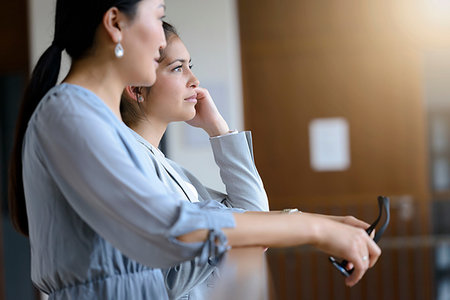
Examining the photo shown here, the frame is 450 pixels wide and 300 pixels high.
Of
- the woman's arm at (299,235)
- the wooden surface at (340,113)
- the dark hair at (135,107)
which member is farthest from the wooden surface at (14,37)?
the woman's arm at (299,235)

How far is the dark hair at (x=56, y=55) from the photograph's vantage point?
3.05 ft

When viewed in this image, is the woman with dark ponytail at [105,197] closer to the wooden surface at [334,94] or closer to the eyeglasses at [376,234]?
the eyeglasses at [376,234]

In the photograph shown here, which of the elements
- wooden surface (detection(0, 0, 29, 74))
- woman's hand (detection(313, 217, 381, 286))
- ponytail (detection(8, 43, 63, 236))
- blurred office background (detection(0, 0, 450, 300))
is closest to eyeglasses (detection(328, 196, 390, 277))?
woman's hand (detection(313, 217, 381, 286))

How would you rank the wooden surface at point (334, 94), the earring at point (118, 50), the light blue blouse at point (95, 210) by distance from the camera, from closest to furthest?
the light blue blouse at point (95, 210), the earring at point (118, 50), the wooden surface at point (334, 94)

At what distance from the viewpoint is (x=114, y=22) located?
0.91 metres

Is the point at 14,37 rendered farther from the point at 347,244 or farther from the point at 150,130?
the point at 347,244

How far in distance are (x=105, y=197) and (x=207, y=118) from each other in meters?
0.63

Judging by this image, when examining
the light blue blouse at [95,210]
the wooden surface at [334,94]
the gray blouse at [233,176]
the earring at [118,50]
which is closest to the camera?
the light blue blouse at [95,210]

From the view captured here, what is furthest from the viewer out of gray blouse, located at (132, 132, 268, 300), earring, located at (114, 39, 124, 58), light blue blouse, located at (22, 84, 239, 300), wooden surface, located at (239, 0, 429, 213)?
wooden surface, located at (239, 0, 429, 213)

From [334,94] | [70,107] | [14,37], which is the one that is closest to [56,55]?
[70,107]

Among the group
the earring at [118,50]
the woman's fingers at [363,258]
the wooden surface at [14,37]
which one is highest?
the wooden surface at [14,37]

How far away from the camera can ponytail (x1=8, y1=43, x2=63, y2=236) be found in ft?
3.25

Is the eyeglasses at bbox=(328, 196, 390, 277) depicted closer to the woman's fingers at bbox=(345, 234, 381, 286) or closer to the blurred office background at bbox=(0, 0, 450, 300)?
the woman's fingers at bbox=(345, 234, 381, 286)

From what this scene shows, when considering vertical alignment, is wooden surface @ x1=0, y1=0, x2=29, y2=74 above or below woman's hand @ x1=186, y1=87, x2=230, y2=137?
above
